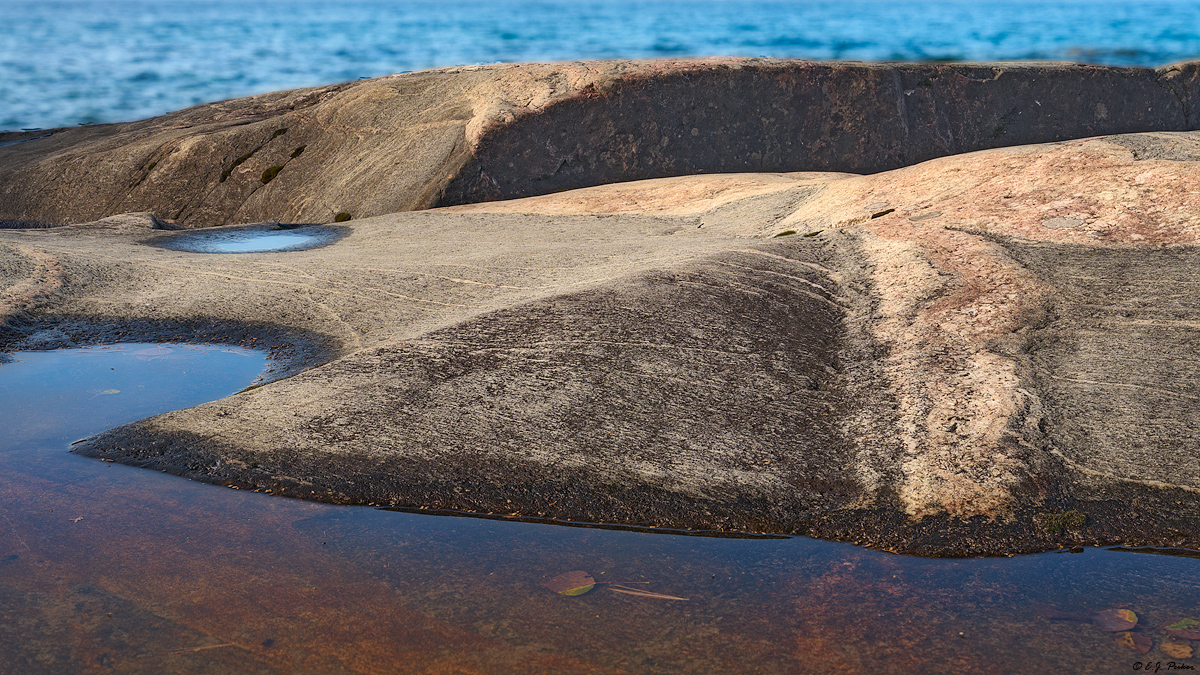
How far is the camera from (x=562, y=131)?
481 inches

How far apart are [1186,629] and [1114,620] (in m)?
0.20

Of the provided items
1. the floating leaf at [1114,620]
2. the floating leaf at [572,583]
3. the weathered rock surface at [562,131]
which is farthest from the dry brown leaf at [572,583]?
the weathered rock surface at [562,131]

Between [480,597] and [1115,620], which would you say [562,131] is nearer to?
[480,597]

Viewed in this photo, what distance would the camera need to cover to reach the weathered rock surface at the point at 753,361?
3.47 metres

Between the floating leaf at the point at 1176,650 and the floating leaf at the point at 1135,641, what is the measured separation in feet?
0.11

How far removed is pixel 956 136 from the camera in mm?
13961

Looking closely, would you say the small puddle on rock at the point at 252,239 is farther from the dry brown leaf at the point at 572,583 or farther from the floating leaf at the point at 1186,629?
the floating leaf at the point at 1186,629

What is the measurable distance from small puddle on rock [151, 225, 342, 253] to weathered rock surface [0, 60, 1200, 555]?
85cm

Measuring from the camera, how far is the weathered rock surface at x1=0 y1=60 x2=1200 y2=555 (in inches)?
136

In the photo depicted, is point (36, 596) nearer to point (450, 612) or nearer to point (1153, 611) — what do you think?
point (450, 612)

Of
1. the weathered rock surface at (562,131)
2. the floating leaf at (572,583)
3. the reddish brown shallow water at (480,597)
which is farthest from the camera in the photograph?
the weathered rock surface at (562,131)

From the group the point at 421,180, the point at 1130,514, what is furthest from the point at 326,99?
the point at 1130,514

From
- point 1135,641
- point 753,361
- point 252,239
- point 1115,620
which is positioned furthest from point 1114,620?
point 252,239

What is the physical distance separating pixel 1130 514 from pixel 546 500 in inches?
87.8
